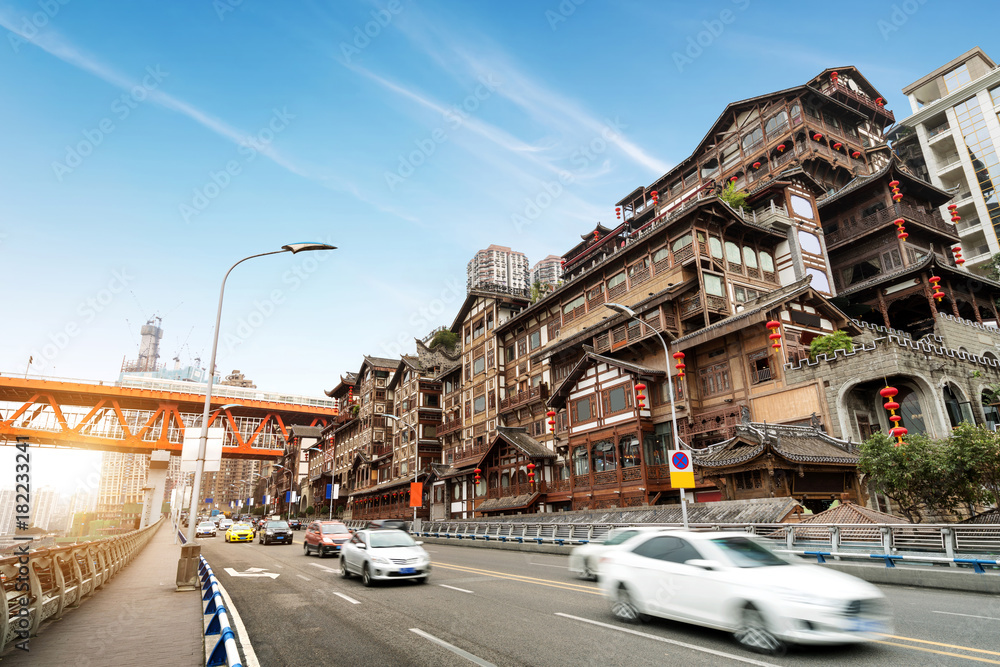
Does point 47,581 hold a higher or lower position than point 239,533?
higher

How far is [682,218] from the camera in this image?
34531 mm

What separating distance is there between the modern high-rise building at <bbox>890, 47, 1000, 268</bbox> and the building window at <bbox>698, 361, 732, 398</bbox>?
41417 mm

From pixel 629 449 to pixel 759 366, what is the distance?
8.56 metres

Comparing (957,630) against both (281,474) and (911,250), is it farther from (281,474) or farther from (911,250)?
(281,474)

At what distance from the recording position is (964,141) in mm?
58875

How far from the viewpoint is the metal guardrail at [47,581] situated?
8.46 m

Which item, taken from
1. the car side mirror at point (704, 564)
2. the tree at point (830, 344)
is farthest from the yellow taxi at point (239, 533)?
the car side mirror at point (704, 564)

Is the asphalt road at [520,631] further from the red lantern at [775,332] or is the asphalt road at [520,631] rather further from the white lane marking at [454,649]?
the red lantern at [775,332]

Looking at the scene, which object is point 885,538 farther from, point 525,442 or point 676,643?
point 525,442

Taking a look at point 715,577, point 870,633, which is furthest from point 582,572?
point 870,633

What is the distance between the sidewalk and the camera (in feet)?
25.5

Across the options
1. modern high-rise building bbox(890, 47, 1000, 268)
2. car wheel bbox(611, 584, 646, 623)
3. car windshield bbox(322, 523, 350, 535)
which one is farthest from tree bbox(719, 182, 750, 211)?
Answer: car wheel bbox(611, 584, 646, 623)

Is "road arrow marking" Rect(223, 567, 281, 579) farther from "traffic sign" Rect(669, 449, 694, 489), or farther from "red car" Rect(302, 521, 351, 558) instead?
"traffic sign" Rect(669, 449, 694, 489)

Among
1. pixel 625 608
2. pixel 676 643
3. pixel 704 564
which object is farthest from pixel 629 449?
pixel 676 643
